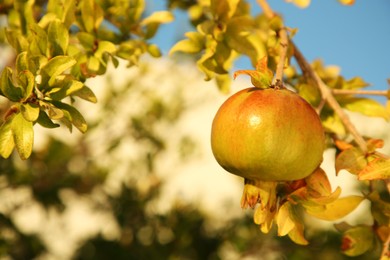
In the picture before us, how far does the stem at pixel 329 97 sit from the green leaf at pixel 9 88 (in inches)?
18.2

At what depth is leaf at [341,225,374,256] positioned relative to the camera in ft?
2.85

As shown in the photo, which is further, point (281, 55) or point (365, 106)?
point (365, 106)

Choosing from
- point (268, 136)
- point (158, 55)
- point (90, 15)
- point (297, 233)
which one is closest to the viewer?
point (268, 136)

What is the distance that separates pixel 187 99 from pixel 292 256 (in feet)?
3.53

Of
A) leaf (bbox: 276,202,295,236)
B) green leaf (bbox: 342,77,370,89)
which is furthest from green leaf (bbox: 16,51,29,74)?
green leaf (bbox: 342,77,370,89)

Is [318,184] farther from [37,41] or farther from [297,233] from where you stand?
[37,41]

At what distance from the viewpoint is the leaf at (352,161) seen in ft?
2.60

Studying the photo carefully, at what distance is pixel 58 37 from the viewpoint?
0.77 metres

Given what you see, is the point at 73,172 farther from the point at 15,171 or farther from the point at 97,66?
the point at 97,66

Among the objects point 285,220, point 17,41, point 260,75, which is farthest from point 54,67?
point 285,220

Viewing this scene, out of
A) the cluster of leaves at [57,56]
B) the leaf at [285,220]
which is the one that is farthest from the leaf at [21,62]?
the leaf at [285,220]

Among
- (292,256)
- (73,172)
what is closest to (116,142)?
(73,172)

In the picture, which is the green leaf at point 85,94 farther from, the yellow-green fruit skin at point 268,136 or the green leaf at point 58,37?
the yellow-green fruit skin at point 268,136

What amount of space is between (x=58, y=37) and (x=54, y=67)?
8 cm
